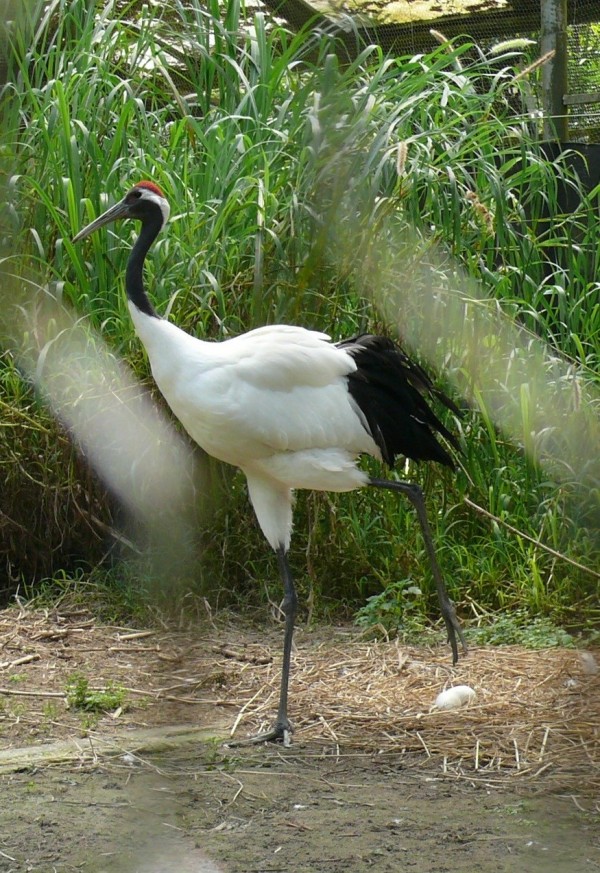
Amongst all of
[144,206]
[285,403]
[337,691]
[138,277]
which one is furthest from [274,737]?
[144,206]

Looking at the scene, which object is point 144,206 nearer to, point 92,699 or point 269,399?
point 269,399

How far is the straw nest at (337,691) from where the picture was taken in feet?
9.89

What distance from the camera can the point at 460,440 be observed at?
14.3ft

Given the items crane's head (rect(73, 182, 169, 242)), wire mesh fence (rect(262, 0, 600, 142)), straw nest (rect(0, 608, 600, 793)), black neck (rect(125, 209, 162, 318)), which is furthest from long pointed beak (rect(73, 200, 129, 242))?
wire mesh fence (rect(262, 0, 600, 142))

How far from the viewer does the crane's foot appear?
10.4 ft

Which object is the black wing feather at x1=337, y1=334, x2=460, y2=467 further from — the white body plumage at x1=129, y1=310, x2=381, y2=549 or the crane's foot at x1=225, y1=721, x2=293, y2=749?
the crane's foot at x1=225, y1=721, x2=293, y2=749

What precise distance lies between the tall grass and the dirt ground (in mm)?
413

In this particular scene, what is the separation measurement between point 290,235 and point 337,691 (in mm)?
1521

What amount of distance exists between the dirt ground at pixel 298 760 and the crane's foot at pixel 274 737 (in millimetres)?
30

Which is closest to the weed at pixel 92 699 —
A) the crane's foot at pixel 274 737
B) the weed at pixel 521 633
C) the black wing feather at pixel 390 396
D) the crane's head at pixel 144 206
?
the crane's foot at pixel 274 737

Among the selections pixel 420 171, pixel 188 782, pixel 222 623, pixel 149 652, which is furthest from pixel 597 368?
pixel 188 782

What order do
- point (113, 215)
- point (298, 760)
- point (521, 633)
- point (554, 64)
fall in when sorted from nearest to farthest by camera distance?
1. point (298, 760)
2. point (113, 215)
3. point (521, 633)
4. point (554, 64)

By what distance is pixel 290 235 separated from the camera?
3.95 meters

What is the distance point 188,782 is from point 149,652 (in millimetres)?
986
